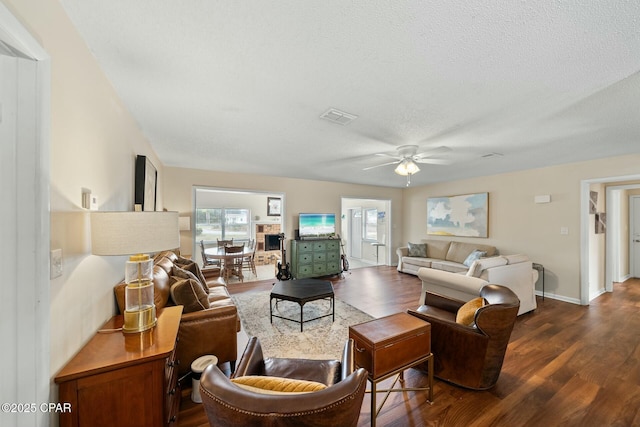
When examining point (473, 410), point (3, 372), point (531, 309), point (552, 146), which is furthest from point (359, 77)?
point (531, 309)

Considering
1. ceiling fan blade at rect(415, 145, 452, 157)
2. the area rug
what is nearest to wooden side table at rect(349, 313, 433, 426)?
the area rug

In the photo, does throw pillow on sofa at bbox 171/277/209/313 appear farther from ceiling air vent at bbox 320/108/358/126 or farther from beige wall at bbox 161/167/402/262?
beige wall at bbox 161/167/402/262

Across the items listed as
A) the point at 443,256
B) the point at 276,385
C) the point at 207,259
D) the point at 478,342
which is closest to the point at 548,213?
the point at 443,256

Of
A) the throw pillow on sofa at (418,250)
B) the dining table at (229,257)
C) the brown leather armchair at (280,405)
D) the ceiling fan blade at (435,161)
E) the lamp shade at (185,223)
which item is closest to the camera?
the brown leather armchair at (280,405)

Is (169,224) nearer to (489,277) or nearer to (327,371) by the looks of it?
(327,371)

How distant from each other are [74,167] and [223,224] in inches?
275

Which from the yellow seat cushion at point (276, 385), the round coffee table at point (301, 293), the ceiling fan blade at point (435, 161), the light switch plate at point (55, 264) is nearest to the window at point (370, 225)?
Result: the ceiling fan blade at point (435, 161)

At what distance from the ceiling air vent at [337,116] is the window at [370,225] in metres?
5.71

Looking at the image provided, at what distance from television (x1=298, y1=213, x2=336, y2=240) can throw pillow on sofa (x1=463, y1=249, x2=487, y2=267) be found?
117 inches

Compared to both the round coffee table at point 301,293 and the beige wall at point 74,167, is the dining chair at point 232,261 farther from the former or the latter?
the beige wall at point 74,167

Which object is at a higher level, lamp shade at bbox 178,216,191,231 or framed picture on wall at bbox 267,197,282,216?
framed picture on wall at bbox 267,197,282,216

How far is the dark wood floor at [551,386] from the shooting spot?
5.44 ft

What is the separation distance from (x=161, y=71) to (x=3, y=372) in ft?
5.63

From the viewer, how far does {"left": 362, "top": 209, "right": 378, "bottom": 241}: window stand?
25.6 feet
